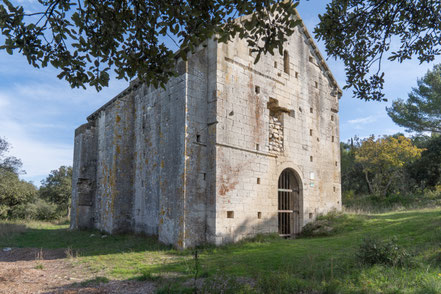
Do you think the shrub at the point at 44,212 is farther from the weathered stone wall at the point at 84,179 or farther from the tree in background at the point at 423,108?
the tree in background at the point at 423,108

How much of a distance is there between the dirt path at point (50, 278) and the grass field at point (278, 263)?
38 centimetres

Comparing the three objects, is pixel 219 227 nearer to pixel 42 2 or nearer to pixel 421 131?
pixel 42 2

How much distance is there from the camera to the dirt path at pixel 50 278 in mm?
5910

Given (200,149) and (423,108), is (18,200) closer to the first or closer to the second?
(200,149)

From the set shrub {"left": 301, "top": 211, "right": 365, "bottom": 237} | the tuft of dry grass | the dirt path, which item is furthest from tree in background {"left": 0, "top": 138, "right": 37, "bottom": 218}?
shrub {"left": 301, "top": 211, "right": 365, "bottom": 237}

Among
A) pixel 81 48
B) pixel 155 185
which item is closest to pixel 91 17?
pixel 81 48

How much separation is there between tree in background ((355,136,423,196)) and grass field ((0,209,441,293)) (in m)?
11.1

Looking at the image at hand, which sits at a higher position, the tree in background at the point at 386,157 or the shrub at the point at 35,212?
the tree in background at the point at 386,157

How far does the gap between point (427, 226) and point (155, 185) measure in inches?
353

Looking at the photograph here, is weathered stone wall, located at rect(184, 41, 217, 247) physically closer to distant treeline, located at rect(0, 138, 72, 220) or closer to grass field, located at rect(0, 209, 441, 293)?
grass field, located at rect(0, 209, 441, 293)

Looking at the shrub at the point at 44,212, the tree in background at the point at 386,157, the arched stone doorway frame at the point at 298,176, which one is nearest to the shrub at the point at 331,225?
the arched stone doorway frame at the point at 298,176

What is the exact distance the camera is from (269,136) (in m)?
12.2

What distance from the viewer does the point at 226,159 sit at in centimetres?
1046

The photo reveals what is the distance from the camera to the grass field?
525cm
